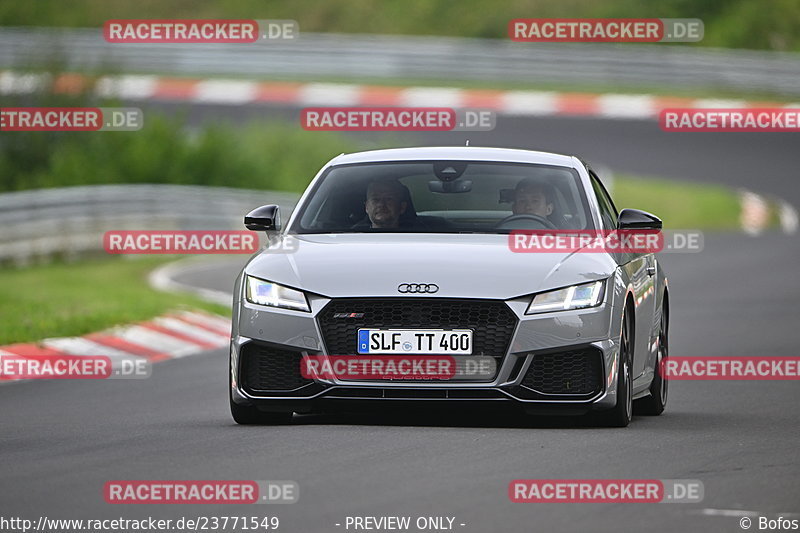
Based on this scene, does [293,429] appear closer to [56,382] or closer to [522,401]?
[522,401]

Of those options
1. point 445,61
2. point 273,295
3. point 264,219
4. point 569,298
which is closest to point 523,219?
point 569,298

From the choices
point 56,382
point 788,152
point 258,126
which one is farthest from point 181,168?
point 56,382

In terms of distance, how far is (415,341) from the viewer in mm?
9172

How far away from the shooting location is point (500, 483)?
766 centimetres

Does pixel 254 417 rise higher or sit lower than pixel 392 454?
lower

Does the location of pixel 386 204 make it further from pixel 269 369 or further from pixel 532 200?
pixel 269 369

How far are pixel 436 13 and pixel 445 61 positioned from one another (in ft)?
44.7

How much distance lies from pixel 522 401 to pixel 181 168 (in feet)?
81.9

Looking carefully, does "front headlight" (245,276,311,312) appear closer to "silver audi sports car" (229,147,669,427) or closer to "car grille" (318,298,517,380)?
"silver audi sports car" (229,147,669,427)

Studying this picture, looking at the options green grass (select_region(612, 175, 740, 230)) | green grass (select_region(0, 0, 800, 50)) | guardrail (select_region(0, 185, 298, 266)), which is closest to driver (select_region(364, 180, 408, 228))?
guardrail (select_region(0, 185, 298, 266))

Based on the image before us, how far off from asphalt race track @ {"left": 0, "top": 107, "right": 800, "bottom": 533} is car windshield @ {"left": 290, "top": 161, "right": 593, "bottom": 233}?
3.52 ft

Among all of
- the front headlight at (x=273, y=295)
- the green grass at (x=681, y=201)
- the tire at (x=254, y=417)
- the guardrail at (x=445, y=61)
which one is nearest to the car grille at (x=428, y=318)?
the front headlight at (x=273, y=295)

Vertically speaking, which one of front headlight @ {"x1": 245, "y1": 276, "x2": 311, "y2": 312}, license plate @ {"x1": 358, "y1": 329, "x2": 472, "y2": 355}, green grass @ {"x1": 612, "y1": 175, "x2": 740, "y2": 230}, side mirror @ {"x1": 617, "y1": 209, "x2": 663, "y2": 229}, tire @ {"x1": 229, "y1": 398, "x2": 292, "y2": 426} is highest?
side mirror @ {"x1": 617, "y1": 209, "x2": 663, "y2": 229}

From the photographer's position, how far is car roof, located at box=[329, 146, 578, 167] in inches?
421
